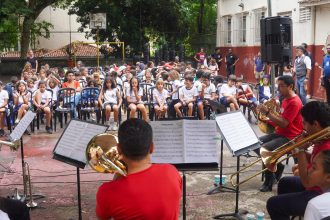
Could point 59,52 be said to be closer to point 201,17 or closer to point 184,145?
point 201,17

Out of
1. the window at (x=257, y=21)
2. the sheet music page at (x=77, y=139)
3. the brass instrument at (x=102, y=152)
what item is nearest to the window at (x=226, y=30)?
the window at (x=257, y=21)

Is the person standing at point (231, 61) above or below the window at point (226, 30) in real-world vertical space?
below

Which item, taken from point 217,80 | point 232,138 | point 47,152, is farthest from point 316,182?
point 217,80

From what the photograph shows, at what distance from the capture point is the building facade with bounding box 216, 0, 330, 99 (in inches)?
619

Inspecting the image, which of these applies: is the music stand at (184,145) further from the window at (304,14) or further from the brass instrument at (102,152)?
the window at (304,14)

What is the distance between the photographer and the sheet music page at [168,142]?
402cm

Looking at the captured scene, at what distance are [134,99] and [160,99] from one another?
0.66 m

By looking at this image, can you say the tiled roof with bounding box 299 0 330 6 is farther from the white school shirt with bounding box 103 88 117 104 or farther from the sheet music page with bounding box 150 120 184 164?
the sheet music page with bounding box 150 120 184 164

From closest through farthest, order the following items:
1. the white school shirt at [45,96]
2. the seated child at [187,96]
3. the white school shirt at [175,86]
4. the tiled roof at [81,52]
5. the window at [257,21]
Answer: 1. the white school shirt at [45,96]
2. the seated child at [187,96]
3. the white school shirt at [175,86]
4. the window at [257,21]
5. the tiled roof at [81,52]

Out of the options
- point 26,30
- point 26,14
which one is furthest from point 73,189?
point 26,30

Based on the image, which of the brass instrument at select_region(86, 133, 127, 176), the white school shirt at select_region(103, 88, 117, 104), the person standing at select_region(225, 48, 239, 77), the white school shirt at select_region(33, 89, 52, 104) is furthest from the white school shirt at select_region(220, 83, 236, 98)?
the person standing at select_region(225, 48, 239, 77)

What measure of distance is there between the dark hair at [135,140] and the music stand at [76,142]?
4.74 feet

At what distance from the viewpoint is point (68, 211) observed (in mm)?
5504

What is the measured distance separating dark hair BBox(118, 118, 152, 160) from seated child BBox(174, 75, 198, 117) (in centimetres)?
803
